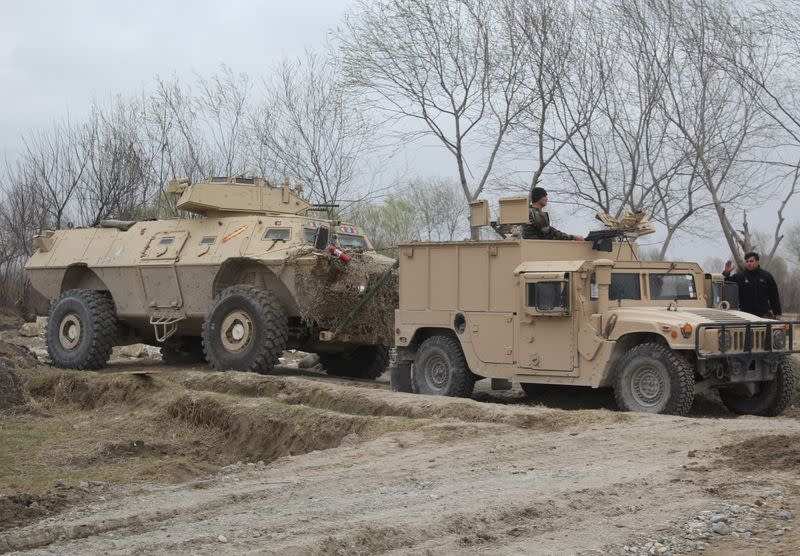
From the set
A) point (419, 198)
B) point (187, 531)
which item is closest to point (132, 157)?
point (419, 198)

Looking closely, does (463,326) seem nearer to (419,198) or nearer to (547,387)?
(547,387)

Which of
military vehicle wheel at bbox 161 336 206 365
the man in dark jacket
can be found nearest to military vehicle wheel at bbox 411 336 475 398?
the man in dark jacket

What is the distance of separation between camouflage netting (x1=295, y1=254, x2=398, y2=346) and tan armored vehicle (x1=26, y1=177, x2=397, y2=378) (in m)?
0.02

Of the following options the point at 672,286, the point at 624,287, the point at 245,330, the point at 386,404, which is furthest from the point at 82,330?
the point at 672,286

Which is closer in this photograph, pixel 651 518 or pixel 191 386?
pixel 651 518

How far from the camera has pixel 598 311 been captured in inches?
453

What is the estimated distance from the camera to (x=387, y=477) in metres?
7.94

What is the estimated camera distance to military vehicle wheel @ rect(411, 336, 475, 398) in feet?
41.5

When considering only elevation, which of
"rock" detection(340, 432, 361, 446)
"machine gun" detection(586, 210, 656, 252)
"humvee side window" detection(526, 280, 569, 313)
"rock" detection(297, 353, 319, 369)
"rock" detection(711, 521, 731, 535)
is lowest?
"rock" detection(711, 521, 731, 535)

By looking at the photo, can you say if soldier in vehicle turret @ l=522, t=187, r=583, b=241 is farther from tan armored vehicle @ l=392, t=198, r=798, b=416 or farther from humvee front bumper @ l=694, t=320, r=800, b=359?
humvee front bumper @ l=694, t=320, r=800, b=359

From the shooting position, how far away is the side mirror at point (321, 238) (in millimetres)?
14742

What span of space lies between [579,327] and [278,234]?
5685 millimetres

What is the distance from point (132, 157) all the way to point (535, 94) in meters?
14.5

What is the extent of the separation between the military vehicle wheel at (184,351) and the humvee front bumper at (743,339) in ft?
32.2
